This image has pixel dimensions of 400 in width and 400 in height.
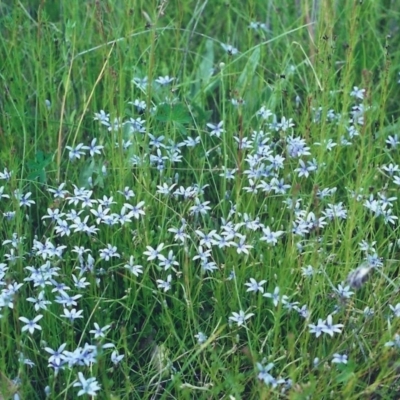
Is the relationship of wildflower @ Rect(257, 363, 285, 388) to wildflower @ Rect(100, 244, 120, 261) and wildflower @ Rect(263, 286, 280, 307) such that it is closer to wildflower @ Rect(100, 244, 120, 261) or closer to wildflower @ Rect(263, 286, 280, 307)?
wildflower @ Rect(263, 286, 280, 307)

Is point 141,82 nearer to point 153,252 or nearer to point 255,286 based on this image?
point 153,252

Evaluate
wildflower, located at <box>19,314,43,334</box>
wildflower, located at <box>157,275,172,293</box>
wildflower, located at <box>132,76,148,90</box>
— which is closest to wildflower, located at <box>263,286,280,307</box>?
wildflower, located at <box>157,275,172,293</box>

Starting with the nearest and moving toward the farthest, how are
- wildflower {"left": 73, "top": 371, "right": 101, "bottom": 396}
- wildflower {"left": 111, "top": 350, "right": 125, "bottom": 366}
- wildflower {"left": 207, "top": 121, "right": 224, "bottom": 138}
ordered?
wildflower {"left": 73, "top": 371, "right": 101, "bottom": 396} → wildflower {"left": 111, "top": 350, "right": 125, "bottom": 366} → wildflower {"left": 207, "top": 121, "right": 224, "bottom": 138}

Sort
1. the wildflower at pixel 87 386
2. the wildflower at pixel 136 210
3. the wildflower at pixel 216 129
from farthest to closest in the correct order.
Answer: the wildflower at pixel 216 129, the wildflower at pixel 136 210, the wildflower at pixel 87 386

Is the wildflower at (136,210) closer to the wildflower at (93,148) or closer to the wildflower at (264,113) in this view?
the wildflower at (93,148)

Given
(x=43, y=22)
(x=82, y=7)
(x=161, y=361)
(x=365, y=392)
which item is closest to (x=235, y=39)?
(x=82, y=7)

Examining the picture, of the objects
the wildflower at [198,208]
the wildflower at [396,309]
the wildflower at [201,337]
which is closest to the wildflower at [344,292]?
the wildflower at [396,309]

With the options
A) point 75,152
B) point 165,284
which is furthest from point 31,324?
point 75,152

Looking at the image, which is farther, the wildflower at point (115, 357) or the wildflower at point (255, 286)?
the wildflower at point (255, 286)
